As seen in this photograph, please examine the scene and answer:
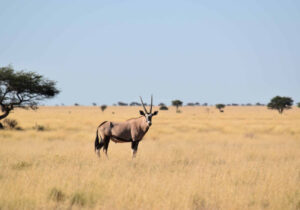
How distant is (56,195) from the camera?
6488mm

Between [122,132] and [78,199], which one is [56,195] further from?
[122,132]

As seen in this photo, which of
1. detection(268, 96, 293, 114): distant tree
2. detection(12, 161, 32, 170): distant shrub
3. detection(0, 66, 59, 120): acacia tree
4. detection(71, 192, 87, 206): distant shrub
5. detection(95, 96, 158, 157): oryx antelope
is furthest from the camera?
detection(268, 96, 293, 114): distant tree

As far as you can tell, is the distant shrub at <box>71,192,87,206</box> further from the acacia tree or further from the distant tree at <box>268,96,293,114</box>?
the distant tree at <box>268,96,293,114</box>

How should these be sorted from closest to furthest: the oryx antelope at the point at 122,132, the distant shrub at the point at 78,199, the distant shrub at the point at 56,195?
the distant shrub at the point at 78,199, the distant shrub at the point at 56,195, the oryx antelope at the point at 122,132

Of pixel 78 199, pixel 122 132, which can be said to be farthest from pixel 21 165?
pixel 78 199

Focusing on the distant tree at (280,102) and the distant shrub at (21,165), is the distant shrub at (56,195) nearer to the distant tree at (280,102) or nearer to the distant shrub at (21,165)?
the distant shrub at (21,165)

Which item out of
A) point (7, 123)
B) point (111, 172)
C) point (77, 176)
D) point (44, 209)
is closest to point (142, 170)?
point (111, 172)

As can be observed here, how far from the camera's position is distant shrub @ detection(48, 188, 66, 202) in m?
6.44

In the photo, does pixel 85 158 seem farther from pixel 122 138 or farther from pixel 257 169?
pixel 257 169

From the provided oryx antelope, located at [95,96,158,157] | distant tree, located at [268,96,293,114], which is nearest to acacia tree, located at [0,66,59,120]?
oryx antelope, located at [95,96,158,157]

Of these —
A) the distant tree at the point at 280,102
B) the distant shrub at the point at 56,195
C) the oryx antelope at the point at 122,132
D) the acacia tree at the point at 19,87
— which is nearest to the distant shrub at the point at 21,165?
the oryx antelope at the point at 122,132

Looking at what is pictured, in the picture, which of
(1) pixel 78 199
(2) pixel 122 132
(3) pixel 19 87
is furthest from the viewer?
(3) pixel 19 87

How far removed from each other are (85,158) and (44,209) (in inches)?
234

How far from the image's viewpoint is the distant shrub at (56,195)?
644cm
